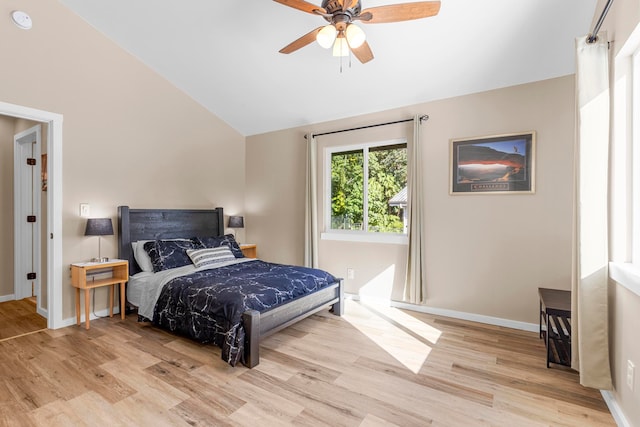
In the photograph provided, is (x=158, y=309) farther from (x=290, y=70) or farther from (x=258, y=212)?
(x=290, y=70)

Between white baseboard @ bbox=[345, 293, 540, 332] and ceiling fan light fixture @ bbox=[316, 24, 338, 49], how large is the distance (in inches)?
121

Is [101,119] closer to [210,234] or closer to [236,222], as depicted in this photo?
[210,234]

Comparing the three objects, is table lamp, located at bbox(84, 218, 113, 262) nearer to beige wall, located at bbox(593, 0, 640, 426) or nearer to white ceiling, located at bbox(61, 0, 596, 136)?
white ceiling, located at bbox(61, 0, 596, 136)

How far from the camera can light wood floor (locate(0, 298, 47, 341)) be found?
3297 millimetres

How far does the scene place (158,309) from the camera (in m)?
3.29

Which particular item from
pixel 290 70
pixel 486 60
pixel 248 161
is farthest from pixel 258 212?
pixel 486 60

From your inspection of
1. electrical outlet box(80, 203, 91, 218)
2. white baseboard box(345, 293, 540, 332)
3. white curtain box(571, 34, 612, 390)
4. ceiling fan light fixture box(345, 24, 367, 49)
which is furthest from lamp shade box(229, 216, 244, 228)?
white curtain box(571, 34, 612, 390)

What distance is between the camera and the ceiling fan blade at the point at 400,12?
6.79 feet

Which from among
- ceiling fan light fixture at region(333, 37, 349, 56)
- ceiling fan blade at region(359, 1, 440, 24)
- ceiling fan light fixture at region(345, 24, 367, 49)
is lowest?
ceiling fan light fixture at region(345, 24, 367, 49)

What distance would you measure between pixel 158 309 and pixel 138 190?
1666mm

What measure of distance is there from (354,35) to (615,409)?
115 inches

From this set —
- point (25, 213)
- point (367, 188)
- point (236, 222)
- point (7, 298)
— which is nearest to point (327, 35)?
point (367, 188)

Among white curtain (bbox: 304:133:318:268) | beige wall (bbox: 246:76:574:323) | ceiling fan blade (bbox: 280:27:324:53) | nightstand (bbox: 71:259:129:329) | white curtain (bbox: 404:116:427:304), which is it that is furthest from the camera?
white curtain (bbox: 304:133:318:268)

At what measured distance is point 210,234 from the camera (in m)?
4.92
